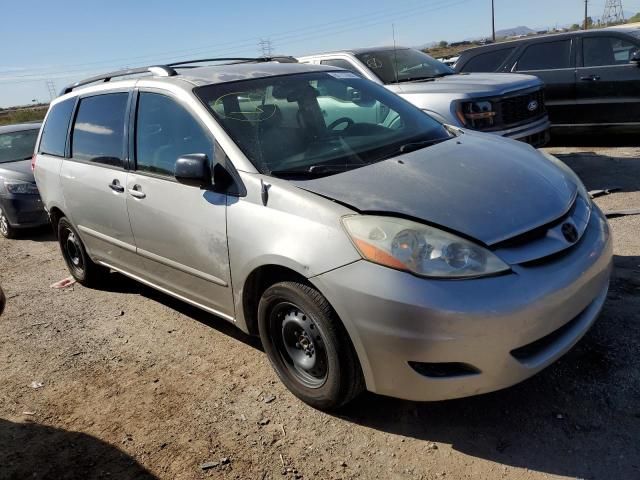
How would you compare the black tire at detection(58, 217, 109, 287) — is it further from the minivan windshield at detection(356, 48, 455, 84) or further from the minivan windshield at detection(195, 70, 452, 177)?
the minivan windshield at detection(356, 48, 455, 84)

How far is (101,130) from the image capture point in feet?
14.8

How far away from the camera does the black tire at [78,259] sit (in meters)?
5.24

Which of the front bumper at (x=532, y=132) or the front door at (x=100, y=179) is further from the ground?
the front door at (x=100, y=179)

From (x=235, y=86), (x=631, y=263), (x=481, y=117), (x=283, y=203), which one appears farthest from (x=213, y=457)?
(x=481, y=117)

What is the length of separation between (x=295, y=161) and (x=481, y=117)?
12.9ft

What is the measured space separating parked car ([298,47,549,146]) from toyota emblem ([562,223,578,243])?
3.36 m

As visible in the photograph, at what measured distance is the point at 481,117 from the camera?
6.52 m

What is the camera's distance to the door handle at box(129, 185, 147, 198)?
151 inches

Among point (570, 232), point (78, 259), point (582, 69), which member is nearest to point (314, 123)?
point (570, 232)

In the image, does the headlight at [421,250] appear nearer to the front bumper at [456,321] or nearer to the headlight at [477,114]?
the front bumper at [456,321]

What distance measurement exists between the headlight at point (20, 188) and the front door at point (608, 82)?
792cm

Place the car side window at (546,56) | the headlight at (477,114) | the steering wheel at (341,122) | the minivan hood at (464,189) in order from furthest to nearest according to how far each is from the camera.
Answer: the car side window at (546,56), the headlight at (477,114), the steering wheel at (341,122), the minivan hood at (464,189)

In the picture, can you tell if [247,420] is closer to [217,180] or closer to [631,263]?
[217,180]

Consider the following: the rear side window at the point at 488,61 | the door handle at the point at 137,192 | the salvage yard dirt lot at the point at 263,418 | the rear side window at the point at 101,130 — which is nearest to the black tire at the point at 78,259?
the rear side window at the point at 101,130
